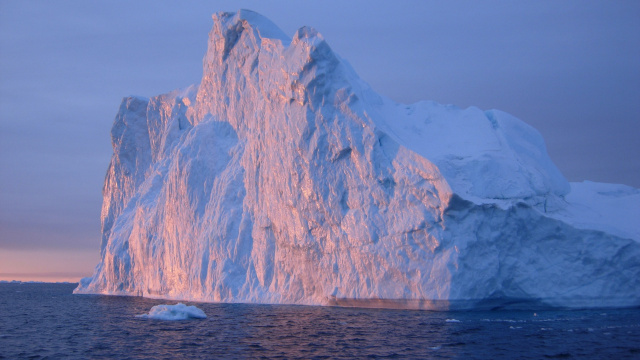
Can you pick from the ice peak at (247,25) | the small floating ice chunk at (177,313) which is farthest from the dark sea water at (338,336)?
the ice peak at (247,25)

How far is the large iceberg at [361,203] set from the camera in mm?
21031

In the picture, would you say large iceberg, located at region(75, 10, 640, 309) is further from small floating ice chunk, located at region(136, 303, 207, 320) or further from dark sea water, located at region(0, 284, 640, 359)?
small floating ice chunk, located at region(136, 303, 207, 320)

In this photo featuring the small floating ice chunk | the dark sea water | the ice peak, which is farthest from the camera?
the ice peak

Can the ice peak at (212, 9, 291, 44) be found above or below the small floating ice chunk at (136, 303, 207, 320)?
above

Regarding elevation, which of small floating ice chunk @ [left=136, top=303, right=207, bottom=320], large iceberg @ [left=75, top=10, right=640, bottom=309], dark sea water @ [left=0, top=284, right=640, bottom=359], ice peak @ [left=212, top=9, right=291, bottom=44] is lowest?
dark sea water @ [left=0, top=284, right=640, bottom=359]

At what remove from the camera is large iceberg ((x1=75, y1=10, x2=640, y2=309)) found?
69.0ft

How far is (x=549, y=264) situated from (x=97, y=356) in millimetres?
15409

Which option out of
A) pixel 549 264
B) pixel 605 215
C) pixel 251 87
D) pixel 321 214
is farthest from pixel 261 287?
pixel 605 215

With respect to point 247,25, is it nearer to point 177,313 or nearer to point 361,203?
point 361,203

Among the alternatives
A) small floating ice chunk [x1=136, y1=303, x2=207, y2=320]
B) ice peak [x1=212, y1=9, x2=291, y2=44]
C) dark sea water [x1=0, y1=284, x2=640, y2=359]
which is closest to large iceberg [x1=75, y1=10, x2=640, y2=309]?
ice peak [x1=212, y1=9, x2=291, y2=44]

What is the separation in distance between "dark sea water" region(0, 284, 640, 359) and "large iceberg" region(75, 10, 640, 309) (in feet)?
4.32

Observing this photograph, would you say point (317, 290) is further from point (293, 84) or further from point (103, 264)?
point (103, 264)

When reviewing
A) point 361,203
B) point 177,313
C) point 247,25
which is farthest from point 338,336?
point 247,25

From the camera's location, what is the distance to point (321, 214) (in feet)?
77.9
